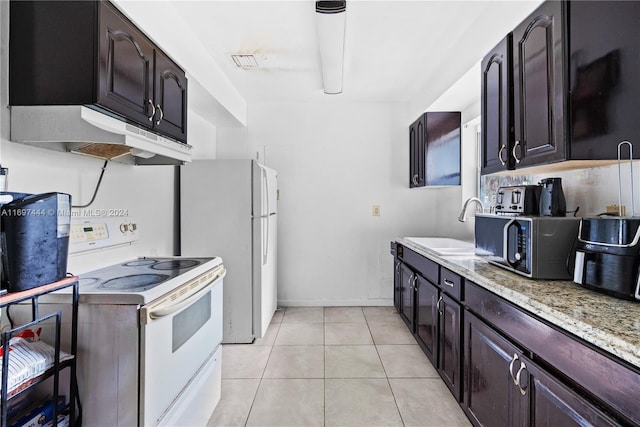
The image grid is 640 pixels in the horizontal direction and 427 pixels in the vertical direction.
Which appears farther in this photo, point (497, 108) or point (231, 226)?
point (231, 226)

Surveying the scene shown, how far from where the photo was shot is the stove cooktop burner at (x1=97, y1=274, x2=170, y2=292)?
1.37 meters

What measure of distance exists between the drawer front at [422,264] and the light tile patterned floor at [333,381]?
700 millimetres

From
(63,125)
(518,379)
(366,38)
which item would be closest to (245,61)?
(366,38)

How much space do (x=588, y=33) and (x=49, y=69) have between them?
220 centimetres

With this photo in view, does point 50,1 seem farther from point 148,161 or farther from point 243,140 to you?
point 243,140

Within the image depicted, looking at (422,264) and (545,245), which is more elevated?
(545,245)

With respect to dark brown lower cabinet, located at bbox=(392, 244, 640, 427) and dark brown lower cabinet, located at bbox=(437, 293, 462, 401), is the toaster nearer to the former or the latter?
dark brown lower cabinet, located at bbox=(392, 244, 640, 427)

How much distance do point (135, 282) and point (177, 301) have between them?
0.71 ft

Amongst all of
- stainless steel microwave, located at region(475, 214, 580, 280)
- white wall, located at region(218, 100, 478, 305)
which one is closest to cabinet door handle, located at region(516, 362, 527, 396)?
stainless steel microwave, located at region(475, 214, 580, 280)

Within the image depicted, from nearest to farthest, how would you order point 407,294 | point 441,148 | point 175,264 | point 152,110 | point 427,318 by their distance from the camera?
point 152,110
point 175,264
point 427,318
point 407,294
point 441,148

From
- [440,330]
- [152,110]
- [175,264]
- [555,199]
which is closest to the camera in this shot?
[555,199]

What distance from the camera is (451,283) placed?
6.38 ft

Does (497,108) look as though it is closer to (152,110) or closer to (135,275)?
(152,110)

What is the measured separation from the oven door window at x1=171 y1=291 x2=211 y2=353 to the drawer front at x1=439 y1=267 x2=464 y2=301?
142cm
